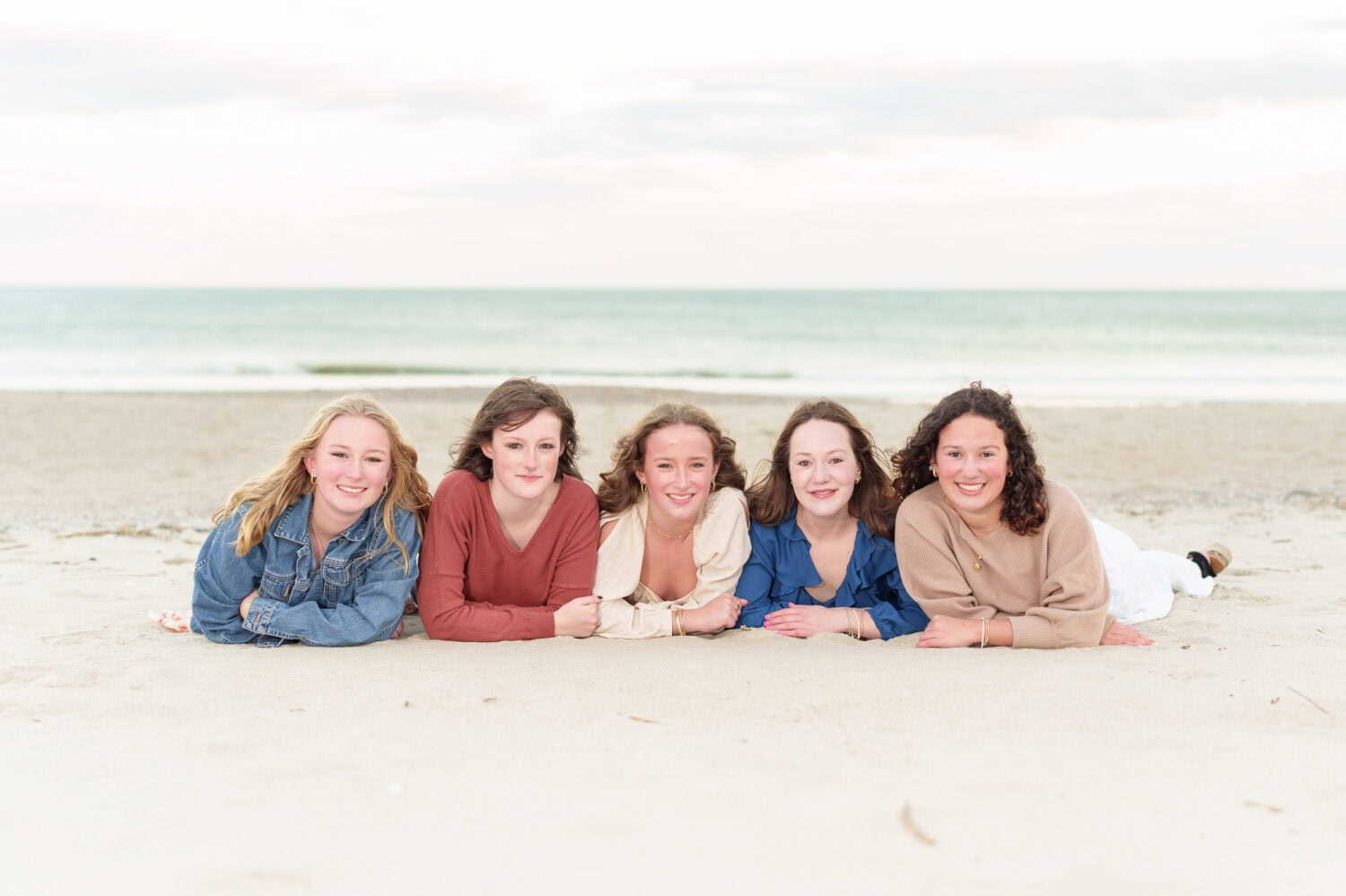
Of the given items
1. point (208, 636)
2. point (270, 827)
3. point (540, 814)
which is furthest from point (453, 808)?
point (208, 636)

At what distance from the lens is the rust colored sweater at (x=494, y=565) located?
425cm

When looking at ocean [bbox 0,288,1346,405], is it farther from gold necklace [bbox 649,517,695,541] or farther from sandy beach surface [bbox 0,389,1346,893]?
sandy beach surface [bbox 0,389,1346,893]

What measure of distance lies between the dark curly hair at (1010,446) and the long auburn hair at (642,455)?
2.67 feet

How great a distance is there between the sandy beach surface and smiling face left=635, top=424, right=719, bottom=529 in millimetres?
574

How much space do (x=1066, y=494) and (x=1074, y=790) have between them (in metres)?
1.80

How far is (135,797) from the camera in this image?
2.61m

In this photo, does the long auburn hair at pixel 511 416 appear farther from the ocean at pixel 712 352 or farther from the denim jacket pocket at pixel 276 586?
the ocean at pixel 712 352

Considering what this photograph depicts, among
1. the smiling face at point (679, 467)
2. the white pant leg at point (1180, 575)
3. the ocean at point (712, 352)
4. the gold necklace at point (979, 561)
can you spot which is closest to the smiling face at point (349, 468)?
the smiling face at point (679, 467)

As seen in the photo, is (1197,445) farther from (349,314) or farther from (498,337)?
(349,314)

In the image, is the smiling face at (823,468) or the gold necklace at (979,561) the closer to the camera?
the gold necklace at (979,561)

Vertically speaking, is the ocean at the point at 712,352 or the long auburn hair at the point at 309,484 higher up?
the ocean at the point at 712,352

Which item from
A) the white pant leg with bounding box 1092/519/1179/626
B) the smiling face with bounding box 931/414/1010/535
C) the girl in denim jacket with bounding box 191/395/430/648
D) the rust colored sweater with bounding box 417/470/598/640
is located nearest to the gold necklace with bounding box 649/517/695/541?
the rust colored sweater with bounding box 417/470/598/640

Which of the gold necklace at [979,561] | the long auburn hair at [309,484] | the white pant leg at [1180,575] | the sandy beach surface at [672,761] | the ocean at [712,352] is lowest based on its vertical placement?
the sandy beach surface at [672,761]

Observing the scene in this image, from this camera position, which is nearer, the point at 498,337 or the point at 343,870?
the point at 343,870
